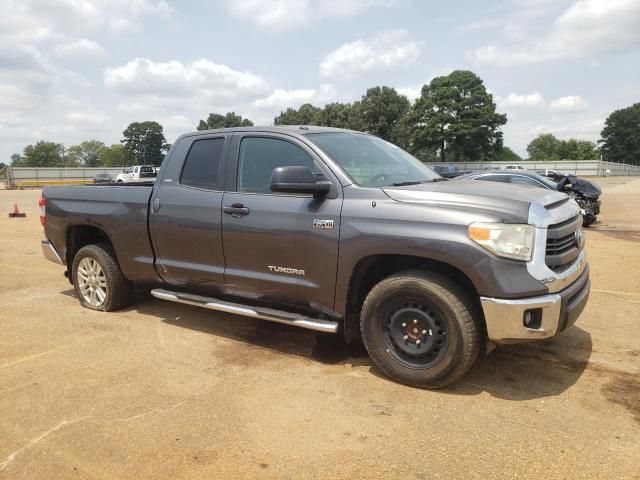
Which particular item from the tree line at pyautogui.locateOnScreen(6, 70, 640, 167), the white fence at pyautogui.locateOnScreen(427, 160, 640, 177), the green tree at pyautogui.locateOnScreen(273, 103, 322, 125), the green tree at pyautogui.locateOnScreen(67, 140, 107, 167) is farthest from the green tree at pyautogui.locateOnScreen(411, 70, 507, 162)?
the green tree at pyautogui.locateOnScreen(67, 140, 107, 167)

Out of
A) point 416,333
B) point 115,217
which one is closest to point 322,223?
point 416,333

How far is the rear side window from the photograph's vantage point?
4555 millimetres

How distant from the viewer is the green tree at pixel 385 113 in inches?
2271

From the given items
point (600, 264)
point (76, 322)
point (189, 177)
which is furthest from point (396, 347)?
point (600, 264)

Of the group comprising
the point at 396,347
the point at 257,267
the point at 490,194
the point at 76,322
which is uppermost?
the point at 490,194

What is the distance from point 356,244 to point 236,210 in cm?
116

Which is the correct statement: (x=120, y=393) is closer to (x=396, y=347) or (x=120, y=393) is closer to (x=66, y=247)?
(x=396, y=347)

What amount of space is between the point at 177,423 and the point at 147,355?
4.24 feet

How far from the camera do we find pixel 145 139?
Answer: 99.0 metres

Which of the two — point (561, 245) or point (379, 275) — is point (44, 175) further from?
point (561, 245)

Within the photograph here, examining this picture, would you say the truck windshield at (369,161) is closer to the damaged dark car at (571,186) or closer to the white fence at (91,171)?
the damaged dark car at (571,186)

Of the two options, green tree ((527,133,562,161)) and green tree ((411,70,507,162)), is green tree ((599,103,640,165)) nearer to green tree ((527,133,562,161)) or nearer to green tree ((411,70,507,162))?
green tree ((527,133,562,161))

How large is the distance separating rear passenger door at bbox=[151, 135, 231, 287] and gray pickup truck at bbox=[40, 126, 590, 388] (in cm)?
1

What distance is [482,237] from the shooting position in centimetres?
321
